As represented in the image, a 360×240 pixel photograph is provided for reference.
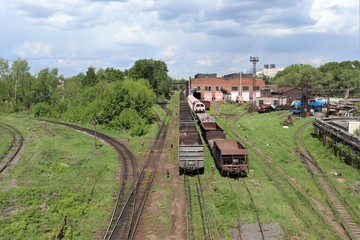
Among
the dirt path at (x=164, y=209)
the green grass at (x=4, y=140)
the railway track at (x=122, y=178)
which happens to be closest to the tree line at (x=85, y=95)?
the railway track at (x=122, y=178)

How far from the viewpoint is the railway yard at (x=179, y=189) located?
18.3 m

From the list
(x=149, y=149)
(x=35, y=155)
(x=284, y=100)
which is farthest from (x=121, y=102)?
(x=284, y=100)

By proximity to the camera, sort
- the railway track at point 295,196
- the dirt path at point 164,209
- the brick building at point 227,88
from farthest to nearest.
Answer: the brick building at point 227,88 → the railway track at point 295,196 → the dirt path at point 164,209

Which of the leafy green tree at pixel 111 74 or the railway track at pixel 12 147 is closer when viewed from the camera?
the railway track at pixel 12 147

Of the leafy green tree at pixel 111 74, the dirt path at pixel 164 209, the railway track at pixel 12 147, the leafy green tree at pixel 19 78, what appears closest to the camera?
the dirt path at pixel 164 209

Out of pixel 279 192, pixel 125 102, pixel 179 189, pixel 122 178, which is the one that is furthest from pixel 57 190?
pixel 125 102

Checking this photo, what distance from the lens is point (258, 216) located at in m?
19.5

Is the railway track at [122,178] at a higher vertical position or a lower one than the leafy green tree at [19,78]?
lower

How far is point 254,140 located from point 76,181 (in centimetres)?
2324

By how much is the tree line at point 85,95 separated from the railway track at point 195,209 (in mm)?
21414

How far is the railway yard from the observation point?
18266mm

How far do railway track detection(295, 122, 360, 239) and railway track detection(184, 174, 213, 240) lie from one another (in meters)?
6.95

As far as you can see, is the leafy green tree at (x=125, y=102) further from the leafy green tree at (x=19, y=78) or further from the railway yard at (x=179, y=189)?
the leafy green tree at (x=19, y=78)

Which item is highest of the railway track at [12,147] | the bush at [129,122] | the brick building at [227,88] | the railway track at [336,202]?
the brick building at [227,88]
